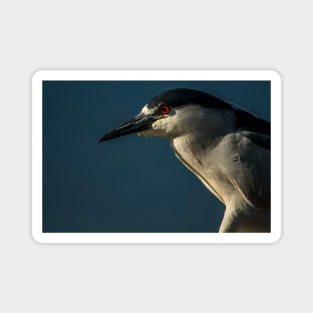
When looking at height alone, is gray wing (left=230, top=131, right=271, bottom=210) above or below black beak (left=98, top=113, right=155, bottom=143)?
below

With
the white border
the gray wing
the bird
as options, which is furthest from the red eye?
the gray wing

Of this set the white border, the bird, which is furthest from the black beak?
the white border

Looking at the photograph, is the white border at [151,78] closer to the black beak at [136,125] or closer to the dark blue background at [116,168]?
the dark blue background at [116,168]

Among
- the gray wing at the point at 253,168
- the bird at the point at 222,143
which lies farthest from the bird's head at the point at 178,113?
the gray wing at the point at 253,168

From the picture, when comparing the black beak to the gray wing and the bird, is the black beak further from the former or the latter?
the gray wing

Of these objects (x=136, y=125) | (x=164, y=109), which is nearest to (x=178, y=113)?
(x=164, y=109)

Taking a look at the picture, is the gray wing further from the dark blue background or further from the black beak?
the black beak
